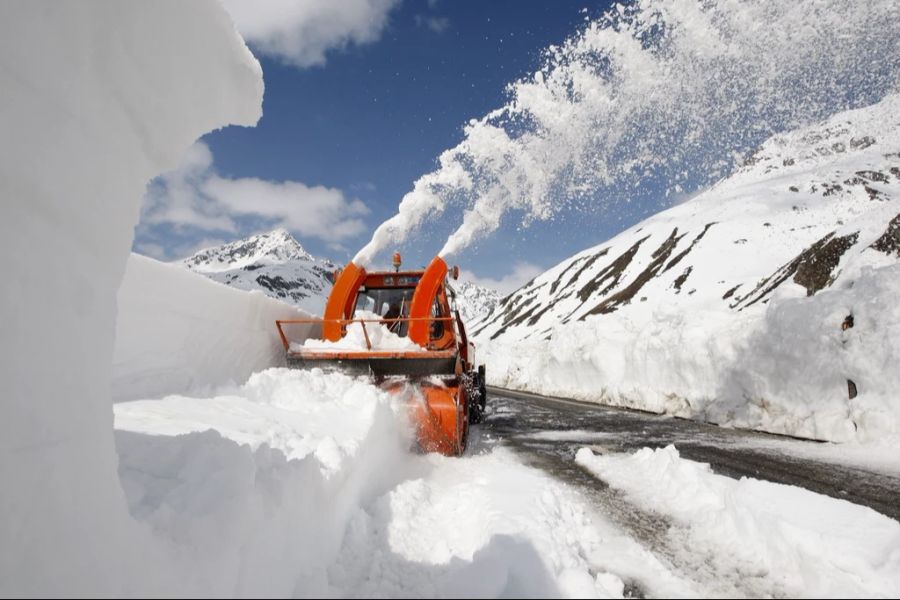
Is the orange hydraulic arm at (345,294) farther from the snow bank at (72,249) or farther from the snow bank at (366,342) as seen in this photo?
the snow bank at (72,249)

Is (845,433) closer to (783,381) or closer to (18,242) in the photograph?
(783,381)

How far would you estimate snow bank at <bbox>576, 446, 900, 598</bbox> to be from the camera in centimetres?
269

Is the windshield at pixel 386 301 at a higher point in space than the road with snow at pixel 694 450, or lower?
higher

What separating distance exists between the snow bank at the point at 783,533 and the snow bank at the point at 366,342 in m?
3.48

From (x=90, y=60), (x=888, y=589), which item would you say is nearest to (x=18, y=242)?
(x=90, y=60)

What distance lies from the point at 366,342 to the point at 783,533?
16.3 ft

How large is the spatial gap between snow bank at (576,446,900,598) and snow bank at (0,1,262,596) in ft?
10.9

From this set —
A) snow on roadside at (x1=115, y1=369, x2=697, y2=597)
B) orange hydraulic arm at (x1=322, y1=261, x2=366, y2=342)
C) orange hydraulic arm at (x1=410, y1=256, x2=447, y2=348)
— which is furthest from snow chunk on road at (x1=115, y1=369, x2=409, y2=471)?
orange hydraulic arm at (x1=322, y1=261, x2=366, y2=342)

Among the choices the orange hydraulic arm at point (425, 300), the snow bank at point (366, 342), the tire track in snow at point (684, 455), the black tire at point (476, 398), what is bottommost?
the tire track in snow at point (684, 455)

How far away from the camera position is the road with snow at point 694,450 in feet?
15.0

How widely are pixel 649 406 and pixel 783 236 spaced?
50.5m

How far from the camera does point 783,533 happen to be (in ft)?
10.2

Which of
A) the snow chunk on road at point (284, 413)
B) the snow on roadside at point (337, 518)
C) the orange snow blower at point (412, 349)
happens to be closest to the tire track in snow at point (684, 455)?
the snow on roadside at point (337, 518)

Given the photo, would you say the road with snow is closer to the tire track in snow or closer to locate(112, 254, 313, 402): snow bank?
the tire track in snow
